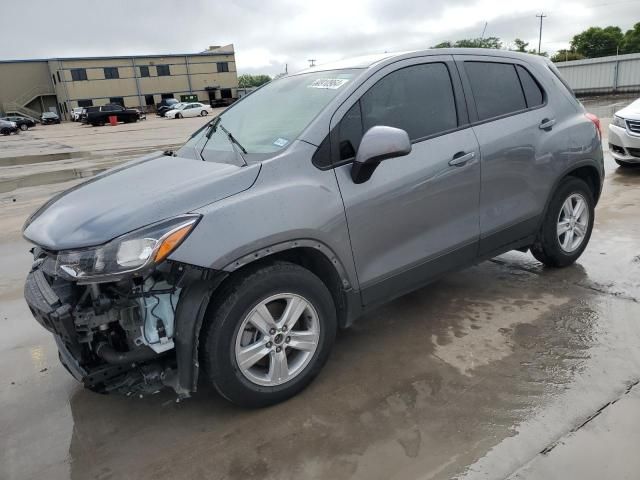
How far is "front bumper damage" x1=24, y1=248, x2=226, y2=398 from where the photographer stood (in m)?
2.42

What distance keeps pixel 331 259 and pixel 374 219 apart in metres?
0.37

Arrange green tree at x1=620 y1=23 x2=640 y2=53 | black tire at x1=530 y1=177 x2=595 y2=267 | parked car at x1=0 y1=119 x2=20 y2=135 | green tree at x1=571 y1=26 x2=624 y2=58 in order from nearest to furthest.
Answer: black tire at x1=530 y1=177 x2=595 y2=267
parked car at x1=0 y1=119 x2=20 y2=135
green tree at x1=620 y1=23 x2=640 y2=53
green tree at x1=571 y1=26 x2=624 y2=58

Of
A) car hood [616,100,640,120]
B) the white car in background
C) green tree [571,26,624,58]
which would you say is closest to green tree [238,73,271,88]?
green tree [571,26,624,58]

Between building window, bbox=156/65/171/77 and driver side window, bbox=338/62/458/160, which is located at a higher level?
building window, bbox=156/65/171/77

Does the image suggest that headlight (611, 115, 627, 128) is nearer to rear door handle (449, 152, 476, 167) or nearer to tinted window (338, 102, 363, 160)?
rear door handle (449, 152, 476, 167)

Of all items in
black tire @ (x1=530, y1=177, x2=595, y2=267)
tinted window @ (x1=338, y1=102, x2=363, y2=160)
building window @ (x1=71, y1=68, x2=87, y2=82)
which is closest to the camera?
tinted window @ (x1=338, y1=102, x2=363, y2=160)

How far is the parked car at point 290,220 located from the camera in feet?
8.05

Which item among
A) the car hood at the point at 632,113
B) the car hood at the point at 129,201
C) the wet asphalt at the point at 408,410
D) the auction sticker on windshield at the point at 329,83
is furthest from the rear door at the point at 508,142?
the car hood at the point at 632,113

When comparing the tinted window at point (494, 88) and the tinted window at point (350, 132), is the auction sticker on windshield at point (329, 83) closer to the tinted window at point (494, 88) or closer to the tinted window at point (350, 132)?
the tinted window at point (350, 132)

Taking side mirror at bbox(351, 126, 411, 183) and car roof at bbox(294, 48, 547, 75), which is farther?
car roof at bbox(294, 48, 547, 75)

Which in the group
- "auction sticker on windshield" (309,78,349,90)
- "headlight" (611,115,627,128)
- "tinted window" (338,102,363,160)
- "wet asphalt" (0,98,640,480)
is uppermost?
"auction sticker on windshield" (309,78,349,90)

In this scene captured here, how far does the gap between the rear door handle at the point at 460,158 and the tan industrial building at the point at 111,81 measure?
2366 inches

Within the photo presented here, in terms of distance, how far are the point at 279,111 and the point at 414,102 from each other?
2.91 feet

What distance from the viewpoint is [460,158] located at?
3.39 meters
